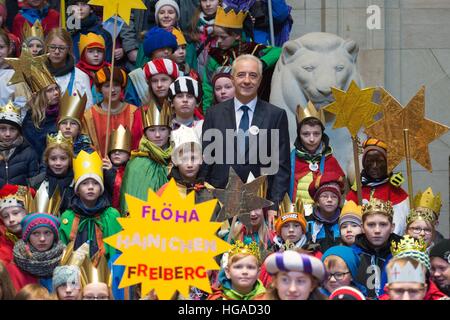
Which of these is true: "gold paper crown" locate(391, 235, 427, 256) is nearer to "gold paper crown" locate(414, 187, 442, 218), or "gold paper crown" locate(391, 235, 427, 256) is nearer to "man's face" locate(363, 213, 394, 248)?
"man's face" locate(363, 213, 394, 248)

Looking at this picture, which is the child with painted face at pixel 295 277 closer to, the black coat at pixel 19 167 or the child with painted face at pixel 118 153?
the child with painted face at pixel 118 153

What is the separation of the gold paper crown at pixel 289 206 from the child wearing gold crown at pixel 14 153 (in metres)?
2.29

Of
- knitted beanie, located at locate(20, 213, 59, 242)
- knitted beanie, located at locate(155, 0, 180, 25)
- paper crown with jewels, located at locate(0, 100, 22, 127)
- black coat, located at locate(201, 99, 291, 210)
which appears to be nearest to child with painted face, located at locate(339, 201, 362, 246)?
black coat, located at locate(201, 99, 291, 210)

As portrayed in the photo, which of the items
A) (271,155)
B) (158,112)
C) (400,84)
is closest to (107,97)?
(158,112)

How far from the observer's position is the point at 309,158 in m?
19.7

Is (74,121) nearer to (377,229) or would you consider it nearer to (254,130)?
(254,130)

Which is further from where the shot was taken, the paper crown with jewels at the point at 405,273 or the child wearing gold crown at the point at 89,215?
the child wearing gold crown at the point at 89,215

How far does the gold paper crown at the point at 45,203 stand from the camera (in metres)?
18.6

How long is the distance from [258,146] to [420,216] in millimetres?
1659

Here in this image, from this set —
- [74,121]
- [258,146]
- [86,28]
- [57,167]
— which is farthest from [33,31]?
[258,146]

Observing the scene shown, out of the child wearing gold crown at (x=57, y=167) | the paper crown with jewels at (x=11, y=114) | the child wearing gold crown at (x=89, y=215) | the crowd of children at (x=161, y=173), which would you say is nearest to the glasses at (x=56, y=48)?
the crowd of children at (x=161, y=173)

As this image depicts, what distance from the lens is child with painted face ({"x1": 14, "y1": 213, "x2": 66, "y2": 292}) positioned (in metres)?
17.6
